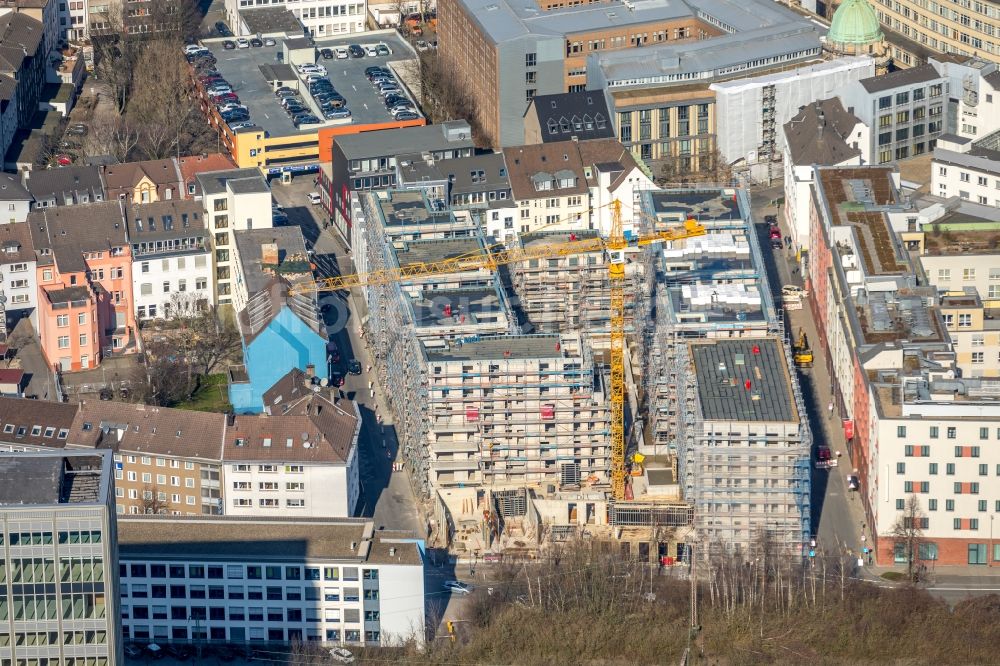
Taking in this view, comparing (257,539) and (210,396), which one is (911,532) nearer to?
(257,539)

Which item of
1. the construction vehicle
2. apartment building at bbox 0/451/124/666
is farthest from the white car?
the construction vehicle

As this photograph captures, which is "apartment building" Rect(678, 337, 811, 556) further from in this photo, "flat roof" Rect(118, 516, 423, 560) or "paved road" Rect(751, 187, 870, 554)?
Result: "flat roof" Rect(118, 516, 423, 560)

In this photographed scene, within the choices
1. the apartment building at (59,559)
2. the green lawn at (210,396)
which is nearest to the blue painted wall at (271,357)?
the green lawn at (210,396)

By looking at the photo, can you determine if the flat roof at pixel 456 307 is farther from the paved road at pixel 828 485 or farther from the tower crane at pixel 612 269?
the paved road at pixel 828 485

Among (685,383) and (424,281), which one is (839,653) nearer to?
(685,383)

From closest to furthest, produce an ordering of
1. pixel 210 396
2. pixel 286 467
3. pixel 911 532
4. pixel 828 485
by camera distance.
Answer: pixel 911 532
pixel 286 467
pixel 828 485
pixel 210 396

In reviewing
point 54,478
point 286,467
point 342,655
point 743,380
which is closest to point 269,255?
point 286,467
